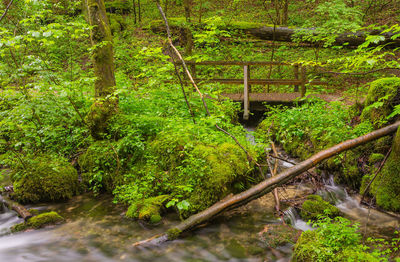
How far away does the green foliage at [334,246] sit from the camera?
2861 millimetres

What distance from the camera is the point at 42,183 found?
514cm

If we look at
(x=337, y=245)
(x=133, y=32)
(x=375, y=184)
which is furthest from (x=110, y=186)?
(x=133, y=32)

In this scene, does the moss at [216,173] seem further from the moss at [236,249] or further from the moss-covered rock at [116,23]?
the moss-covered rock at [116,23]

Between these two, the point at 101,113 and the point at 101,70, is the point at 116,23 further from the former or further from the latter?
the point at 101,113

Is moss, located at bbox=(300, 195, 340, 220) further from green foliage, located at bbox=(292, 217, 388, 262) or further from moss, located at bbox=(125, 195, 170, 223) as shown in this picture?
moss, located at bbox=(125, 195, 170, 223)

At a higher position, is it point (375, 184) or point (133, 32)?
point (133, 32)

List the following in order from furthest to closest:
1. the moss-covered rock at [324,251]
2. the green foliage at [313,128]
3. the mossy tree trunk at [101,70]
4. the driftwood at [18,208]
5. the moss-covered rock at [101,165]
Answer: the mossy tree trunk at [101,70], the green foliage at [313,128], the moss-covered rock at [101,165], the driftwood at [18,208], the moss-covered rock at [324,251]

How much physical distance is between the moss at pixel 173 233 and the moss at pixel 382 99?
3.94 m

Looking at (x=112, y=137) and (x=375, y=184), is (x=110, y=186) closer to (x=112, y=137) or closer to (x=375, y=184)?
(x=112, y=137)

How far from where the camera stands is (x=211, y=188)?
439 cm

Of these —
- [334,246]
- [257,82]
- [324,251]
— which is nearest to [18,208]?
[324,251]

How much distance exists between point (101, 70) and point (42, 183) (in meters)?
2.57

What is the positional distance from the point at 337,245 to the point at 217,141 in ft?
9.29

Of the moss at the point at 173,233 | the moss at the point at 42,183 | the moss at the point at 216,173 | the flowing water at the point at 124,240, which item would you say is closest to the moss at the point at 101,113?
the moss at the point at 42,183
